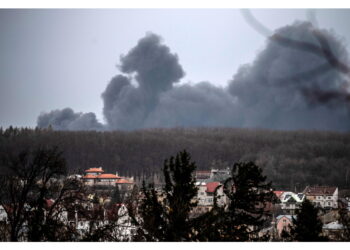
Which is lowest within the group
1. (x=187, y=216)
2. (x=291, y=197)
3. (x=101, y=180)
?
(x=291, y=197)

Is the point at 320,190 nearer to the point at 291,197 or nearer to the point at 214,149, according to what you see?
the point at 291,197


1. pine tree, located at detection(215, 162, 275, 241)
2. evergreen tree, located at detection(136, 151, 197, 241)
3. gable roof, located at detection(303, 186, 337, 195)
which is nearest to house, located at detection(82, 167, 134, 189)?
gable roof, located at detection(303, 186, 337, 195)

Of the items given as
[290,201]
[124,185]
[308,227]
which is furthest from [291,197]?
[124,185]

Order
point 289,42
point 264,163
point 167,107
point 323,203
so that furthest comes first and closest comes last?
1. point 264,163
2. point 167,107
3. point 323,203
4. point 289,42

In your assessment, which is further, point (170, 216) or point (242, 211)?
point (242, 211)
